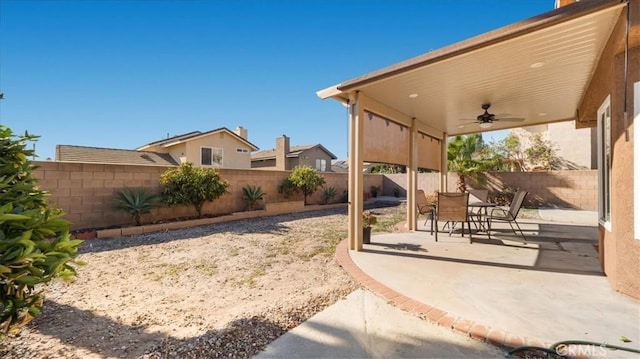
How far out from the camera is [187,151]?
17.4m

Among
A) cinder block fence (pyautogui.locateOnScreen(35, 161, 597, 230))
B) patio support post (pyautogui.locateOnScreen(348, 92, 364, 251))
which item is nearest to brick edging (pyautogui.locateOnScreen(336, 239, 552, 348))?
patio support post (pyautogui.locateOnScreen(348, 92, 364, 251))

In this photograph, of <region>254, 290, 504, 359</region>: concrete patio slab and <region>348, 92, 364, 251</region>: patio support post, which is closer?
<region>254, 290, 504, 359</region>: concrete patio slab

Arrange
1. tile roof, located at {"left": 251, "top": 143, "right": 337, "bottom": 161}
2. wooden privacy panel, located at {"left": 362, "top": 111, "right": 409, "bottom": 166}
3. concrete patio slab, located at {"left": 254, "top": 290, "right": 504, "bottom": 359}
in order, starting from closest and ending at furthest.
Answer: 1. concrete patio slab, located at {"left": 254, "top": 290, "right": 504, "bottom": 359}
2. wooden privacy panel, located at {"left": 362, "top": 111, "right": 409, "bottom": 166}
3. tile roof, located at {"left": 251, "top": 143, "right": 337, "bottom": 161}

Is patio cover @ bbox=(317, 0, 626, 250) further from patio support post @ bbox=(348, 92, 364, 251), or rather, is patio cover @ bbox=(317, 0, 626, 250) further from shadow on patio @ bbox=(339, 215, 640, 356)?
shadow on patio @ bbox=(339, 215, 640, 356)

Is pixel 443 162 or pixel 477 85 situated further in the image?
pixel 443 162

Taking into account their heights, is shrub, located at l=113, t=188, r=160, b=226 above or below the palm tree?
below

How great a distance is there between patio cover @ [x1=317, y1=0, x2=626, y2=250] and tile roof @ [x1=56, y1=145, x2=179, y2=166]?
12601mm

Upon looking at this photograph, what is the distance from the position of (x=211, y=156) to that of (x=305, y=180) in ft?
28.4

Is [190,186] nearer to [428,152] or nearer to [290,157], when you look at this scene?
[428,152]

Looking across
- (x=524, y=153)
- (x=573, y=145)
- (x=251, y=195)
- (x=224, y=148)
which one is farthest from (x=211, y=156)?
(x=573, y=145)

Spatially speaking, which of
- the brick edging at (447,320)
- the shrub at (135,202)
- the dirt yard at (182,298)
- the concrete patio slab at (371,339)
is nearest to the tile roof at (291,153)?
the shrub at (135,202)

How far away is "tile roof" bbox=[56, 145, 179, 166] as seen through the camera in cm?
1487

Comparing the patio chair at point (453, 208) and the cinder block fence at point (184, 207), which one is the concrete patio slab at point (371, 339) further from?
the cinder block fence at point (184, 207)

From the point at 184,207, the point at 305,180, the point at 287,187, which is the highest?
the point at 305,180
